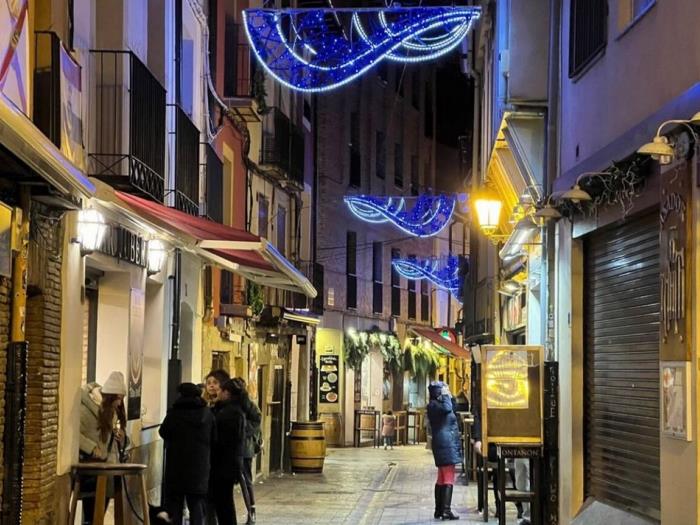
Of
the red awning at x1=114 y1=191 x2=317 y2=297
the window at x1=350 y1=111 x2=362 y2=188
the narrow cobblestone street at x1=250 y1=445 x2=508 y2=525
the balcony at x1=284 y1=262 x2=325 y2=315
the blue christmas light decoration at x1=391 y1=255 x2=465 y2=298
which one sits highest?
the window at x1=350 y1=111 x2=362 y2=188

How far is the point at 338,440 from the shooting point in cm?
3738

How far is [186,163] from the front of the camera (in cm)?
1720

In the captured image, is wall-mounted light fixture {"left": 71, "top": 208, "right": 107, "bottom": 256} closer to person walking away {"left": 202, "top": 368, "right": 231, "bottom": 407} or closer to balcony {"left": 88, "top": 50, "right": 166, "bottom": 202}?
balcony {"left": 88, "top": 50, "right": 166, "bottom": 202}

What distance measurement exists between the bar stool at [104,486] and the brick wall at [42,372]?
29 cm

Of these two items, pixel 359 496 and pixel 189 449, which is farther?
pixel 359 496

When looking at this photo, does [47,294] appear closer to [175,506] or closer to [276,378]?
[175,506]

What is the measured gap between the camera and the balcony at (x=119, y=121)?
1329 centimetres

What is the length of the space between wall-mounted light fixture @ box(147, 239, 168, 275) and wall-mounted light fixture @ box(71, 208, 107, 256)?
9.47 feet

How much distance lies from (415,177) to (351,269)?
8661mm

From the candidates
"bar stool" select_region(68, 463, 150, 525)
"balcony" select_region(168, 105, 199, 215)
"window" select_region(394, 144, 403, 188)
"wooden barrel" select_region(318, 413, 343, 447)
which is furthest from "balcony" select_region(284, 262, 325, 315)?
"bar stool" select_region(68, 463, 150, 525)

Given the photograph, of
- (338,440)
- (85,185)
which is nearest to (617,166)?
(85,185)

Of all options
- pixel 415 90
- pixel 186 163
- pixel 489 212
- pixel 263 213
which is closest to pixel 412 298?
pixel 415 90

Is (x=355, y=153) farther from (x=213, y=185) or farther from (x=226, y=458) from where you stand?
(x=226, y=458)

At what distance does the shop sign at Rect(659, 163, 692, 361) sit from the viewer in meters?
8.58
